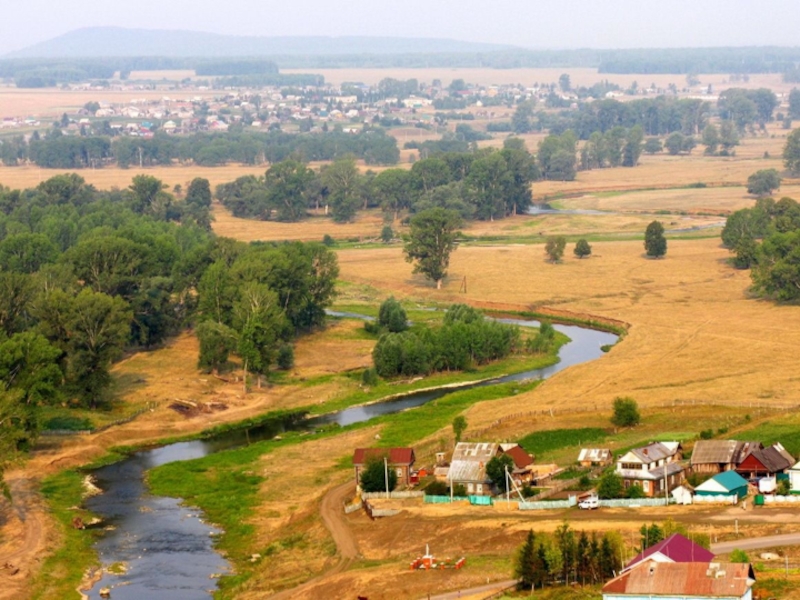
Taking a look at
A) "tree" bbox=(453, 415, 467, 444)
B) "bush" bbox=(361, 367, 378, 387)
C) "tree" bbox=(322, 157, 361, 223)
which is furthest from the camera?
"tree" bbox=(322, 157, 361, 223)

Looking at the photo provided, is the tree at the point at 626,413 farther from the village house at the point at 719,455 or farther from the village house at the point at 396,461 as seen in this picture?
the village house at the point at 396,461

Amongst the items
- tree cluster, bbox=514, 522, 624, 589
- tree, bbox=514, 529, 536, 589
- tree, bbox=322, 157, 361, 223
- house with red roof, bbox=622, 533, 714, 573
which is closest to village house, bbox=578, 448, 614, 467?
tree cluster, bbox=514, 522, 624, 589

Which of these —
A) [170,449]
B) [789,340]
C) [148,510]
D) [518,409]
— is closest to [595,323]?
[789,340]

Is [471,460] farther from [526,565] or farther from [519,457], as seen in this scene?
[526,565]

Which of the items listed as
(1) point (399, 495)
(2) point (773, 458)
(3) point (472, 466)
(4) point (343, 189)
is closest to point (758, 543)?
(2) point (773, 458)

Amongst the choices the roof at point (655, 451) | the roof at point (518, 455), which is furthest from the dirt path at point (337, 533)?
the roof at point (655, 451)

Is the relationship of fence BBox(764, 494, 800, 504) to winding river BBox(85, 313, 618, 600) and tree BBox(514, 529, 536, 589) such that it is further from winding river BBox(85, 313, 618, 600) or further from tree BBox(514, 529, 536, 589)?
winding river BBox(85, 313, 618, 600)
